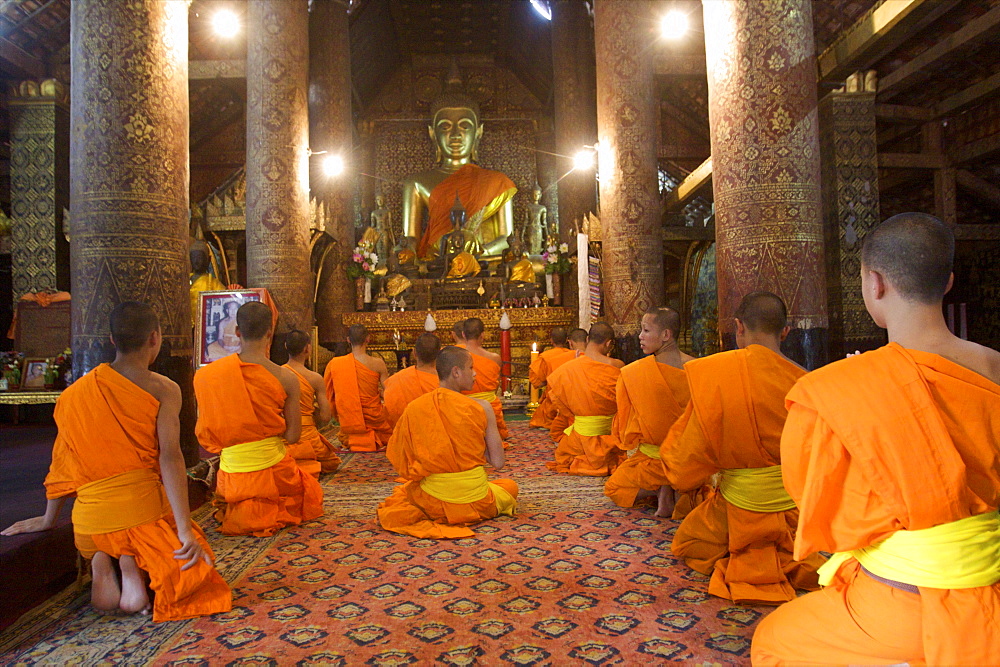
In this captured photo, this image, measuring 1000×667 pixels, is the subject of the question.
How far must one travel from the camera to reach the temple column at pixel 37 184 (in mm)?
9273

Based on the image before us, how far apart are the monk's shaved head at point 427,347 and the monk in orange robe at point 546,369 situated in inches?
67.7

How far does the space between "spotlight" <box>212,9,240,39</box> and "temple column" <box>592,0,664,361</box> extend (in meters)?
5.23

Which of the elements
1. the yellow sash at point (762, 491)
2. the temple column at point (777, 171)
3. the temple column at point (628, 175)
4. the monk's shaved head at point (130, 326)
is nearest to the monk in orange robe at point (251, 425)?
the monk's shaved head at point (130, 326)

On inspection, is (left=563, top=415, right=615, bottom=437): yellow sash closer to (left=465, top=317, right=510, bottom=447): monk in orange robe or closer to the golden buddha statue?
(left=465, top=317, right=510, bottom=447): monk in orange robe

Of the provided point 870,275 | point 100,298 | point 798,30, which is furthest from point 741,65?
point 100,298

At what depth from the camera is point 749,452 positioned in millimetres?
2727

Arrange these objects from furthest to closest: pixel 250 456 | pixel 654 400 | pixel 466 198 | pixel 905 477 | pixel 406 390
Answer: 1. pixel 466 198
2. pixel 406 390
3. pixel 654 400
4. pixel 250 456
5. pixel 905 477

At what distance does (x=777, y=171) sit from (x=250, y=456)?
3741 millimetres

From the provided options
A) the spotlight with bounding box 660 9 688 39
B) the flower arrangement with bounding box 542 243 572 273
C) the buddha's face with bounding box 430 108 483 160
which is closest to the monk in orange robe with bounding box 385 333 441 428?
the spotlight with bounding box 660 9 688 39

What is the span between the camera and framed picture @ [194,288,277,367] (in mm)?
6391

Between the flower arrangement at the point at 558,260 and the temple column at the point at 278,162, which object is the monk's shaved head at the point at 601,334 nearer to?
the temple column at the point at 278,162

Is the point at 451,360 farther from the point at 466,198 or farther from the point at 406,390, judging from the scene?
the point at 466,198

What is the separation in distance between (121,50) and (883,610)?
5043 millimetres

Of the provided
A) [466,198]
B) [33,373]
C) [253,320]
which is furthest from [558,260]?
[253,320]
